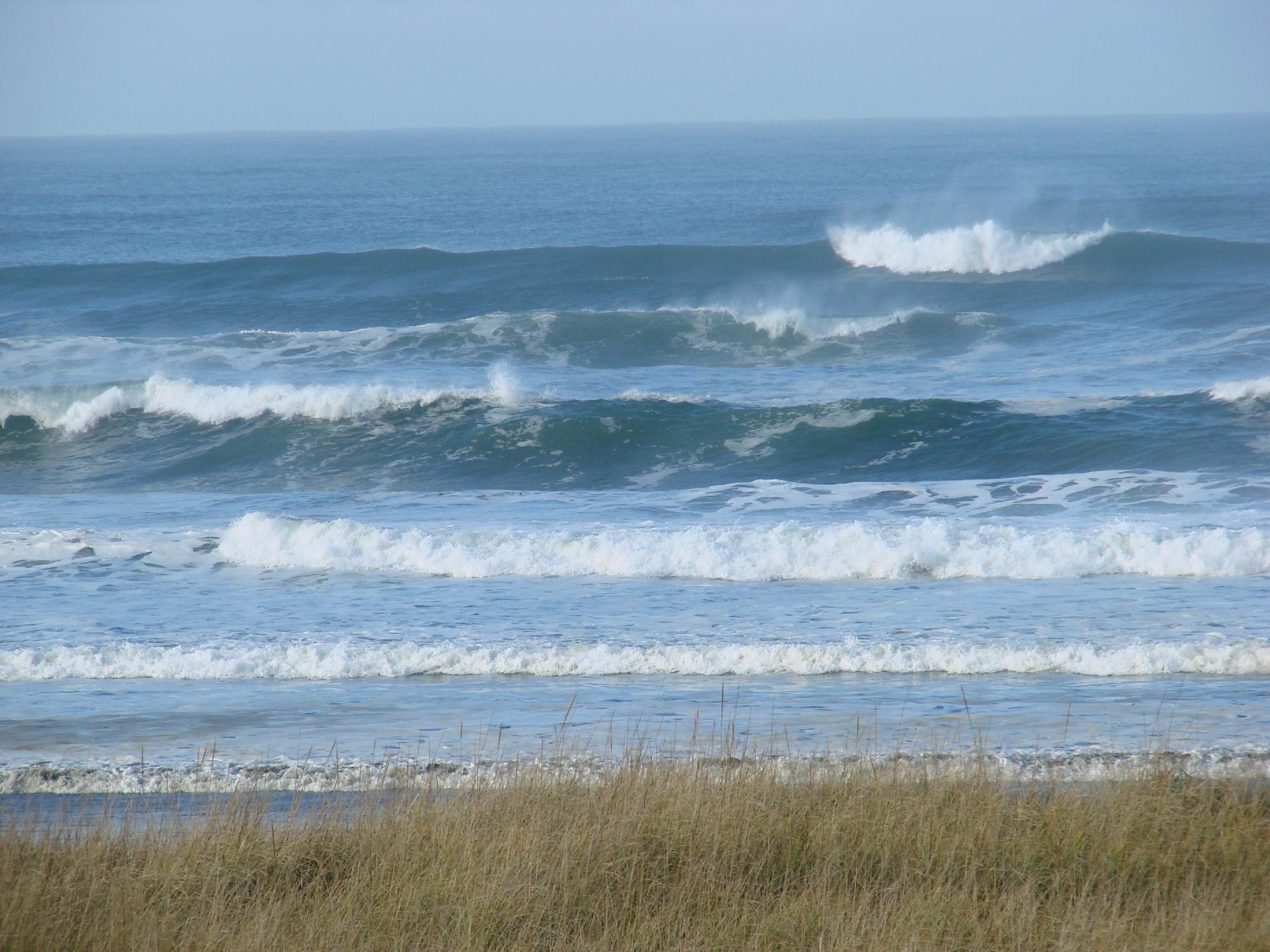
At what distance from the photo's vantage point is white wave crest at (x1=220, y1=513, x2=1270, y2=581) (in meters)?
9.52

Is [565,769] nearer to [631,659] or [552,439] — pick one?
[631,659]

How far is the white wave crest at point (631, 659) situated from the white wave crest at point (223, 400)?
10405 mm

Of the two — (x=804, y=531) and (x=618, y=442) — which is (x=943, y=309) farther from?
(x=804, y=531)

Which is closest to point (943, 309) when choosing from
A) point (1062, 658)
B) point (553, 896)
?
point (1062, 658)

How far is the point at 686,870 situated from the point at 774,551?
635 centimetres

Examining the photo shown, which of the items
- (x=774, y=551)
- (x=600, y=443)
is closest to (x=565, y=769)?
(x=774, y=551)

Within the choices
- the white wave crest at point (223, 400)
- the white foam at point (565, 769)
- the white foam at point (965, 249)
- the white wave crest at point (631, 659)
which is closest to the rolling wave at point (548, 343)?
the white wave crest at point (223, 400)

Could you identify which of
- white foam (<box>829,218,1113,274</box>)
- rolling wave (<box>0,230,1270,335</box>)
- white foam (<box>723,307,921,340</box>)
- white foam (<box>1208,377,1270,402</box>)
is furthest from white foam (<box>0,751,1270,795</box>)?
white foam (<box>829,218,1113,274</box>)

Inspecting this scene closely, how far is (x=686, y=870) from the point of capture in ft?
12.7

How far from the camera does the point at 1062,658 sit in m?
7.29

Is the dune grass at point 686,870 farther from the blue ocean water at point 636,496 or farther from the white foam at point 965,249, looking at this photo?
the white foam at point 965,249

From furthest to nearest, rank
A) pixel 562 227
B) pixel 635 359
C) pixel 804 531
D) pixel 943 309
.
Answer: pixel 562 227, pixel 943 309, pixel 635 359, pixel 804 531

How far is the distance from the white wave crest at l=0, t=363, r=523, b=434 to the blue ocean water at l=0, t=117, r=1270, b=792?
8 centimetres

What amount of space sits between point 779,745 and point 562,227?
37615 mm
